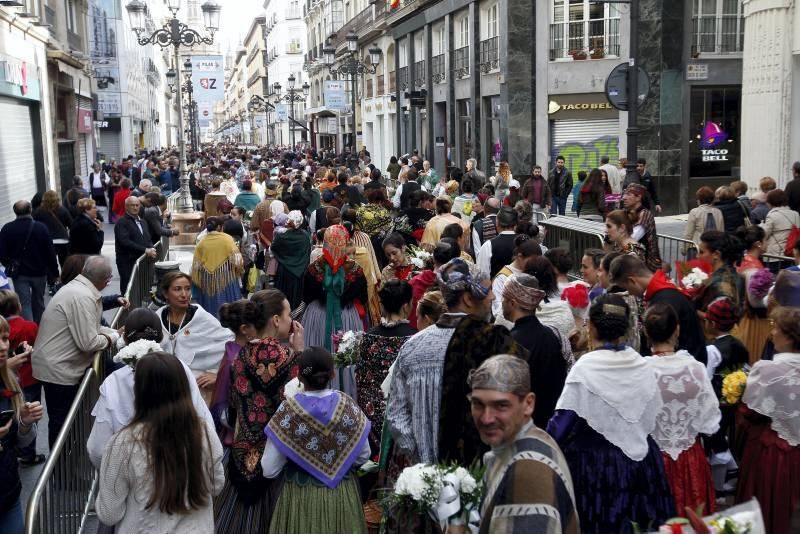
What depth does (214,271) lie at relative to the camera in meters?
10.4

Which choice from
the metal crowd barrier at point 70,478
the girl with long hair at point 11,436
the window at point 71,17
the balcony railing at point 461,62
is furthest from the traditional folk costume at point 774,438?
the window at point 71,17

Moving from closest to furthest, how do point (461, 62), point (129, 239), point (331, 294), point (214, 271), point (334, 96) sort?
point (331, 294)
point (214, 271)
point (129, 239)
point (461, 62)
point (334, 96)

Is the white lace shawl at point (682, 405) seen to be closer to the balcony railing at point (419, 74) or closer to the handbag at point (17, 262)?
the handbag at point (17, 262)

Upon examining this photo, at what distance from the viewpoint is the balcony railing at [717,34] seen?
24.4m

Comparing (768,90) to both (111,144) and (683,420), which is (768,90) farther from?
(111,144)

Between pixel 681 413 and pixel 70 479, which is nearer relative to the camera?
pixel 681 413

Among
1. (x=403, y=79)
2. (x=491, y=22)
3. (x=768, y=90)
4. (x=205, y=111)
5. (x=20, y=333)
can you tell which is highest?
(x=491, y=22)

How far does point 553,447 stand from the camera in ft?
11.0

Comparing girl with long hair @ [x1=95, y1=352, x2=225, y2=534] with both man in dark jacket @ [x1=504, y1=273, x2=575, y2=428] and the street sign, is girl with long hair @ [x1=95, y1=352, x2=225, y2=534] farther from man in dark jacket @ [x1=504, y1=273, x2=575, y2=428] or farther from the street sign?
the street sign

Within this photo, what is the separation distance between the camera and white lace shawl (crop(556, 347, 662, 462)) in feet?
15.0

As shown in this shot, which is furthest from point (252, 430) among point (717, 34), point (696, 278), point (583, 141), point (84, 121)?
point (84, 121)

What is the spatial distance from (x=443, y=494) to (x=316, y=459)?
1.30 metres

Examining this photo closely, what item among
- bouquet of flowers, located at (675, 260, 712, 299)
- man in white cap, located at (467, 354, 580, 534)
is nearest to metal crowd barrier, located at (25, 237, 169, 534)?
man in white cap, located at (467, 354, 580, 534)

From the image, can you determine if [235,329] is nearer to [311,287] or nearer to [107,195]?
[311,287]
